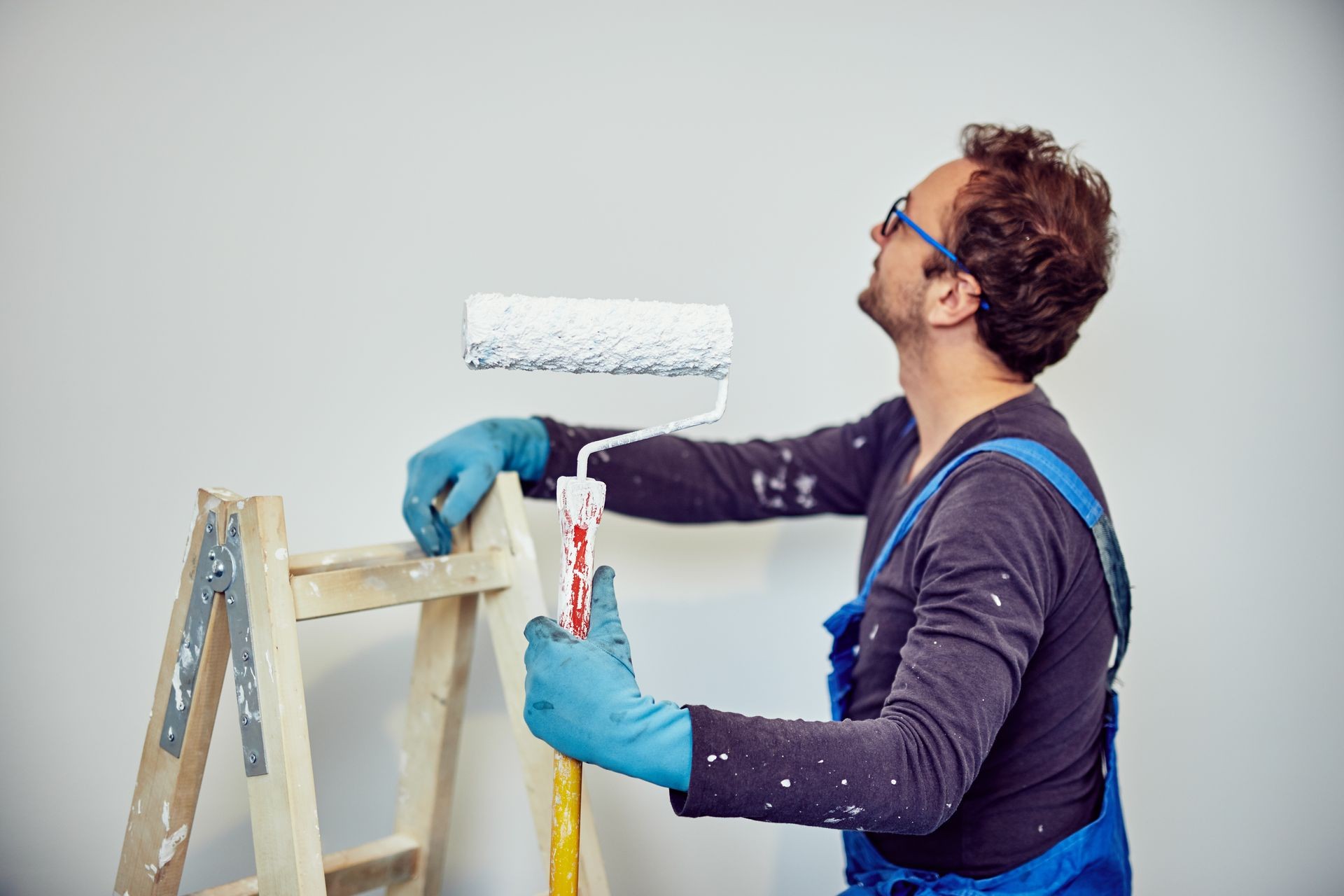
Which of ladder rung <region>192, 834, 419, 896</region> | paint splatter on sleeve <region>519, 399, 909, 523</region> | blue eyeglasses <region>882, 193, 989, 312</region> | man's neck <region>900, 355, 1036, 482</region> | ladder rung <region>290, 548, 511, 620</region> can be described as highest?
blue eyeglasses <region>882, 193, 989, 312</region>

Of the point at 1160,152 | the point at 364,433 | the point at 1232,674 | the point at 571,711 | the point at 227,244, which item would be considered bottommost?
the point at 1232,674

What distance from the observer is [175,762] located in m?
1.09

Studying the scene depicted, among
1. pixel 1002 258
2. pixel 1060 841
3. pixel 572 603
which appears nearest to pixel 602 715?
pixel 572 603

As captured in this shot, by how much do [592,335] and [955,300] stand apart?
643mm

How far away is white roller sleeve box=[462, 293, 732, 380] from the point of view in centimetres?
99

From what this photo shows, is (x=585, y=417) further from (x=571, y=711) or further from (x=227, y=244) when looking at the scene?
(x=571, y=711)

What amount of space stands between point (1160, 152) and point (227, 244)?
1.67 m

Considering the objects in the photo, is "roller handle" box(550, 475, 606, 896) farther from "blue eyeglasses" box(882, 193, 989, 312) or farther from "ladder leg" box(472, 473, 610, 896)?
"blue eyeglasses" box(882, 193, 989, 312)

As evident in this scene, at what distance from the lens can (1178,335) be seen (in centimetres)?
204

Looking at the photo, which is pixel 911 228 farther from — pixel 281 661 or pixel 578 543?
pixel 281 661

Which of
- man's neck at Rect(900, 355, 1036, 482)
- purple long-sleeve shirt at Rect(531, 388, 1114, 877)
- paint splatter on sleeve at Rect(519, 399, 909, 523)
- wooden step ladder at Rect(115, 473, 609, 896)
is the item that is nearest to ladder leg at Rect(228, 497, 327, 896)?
wooden step ladder at Rect(115, 473, 609, 896)

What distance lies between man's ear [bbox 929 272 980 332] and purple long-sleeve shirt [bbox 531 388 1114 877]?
14cm

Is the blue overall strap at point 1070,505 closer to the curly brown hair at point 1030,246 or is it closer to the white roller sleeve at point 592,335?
the curly brown hair at point 1030,246

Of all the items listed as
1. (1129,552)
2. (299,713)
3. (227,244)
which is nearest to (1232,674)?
(1129,552)
